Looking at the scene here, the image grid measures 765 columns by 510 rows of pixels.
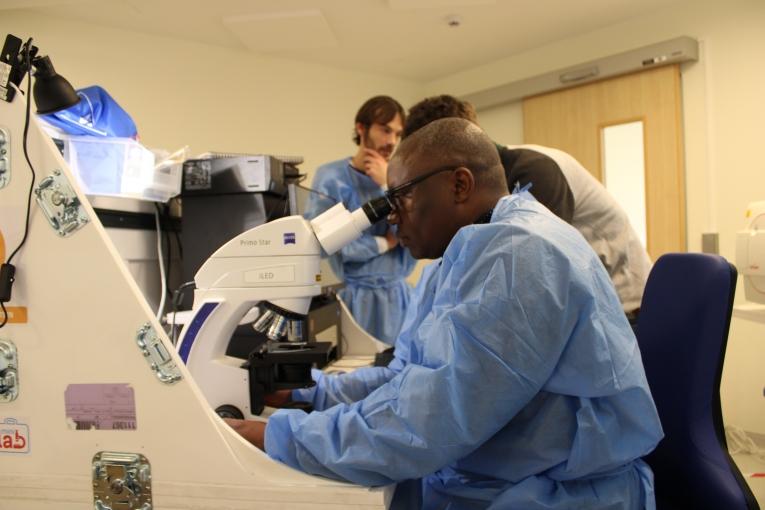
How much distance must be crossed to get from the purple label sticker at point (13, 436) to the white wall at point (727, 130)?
303cm

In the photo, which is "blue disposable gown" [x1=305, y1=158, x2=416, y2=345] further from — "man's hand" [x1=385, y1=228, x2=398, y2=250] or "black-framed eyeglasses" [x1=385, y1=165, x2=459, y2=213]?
"black-framed eyeglasses" [x1=385, y1=165, x2=459, y2=213]

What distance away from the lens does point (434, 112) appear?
1490mm

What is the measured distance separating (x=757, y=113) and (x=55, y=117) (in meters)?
3.02

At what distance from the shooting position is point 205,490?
76cm

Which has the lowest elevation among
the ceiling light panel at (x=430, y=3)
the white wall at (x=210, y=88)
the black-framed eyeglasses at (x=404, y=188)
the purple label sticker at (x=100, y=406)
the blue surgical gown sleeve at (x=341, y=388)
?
the blue surgical gown sleeve at (x=341, y=388)

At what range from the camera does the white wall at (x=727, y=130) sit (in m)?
2.74

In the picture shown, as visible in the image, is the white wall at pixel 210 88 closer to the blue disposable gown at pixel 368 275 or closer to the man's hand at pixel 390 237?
the blue disposable gown at pixel 368 275

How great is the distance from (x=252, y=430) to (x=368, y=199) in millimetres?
1202

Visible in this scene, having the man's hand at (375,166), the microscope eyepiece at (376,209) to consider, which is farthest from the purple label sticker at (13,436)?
the man's hand at (375,166)

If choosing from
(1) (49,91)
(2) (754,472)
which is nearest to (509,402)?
(1) (49,91)

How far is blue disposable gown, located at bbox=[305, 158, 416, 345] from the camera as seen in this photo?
Result: 197 centimetres

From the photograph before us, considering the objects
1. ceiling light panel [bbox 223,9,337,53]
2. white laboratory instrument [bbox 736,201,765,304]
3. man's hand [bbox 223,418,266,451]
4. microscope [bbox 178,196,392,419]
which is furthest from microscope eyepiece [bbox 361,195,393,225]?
ceiling light panel [bbox 223,9,337,53]

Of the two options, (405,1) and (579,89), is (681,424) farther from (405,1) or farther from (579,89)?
(579,89)

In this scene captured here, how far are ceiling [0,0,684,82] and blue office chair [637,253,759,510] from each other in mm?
1976
